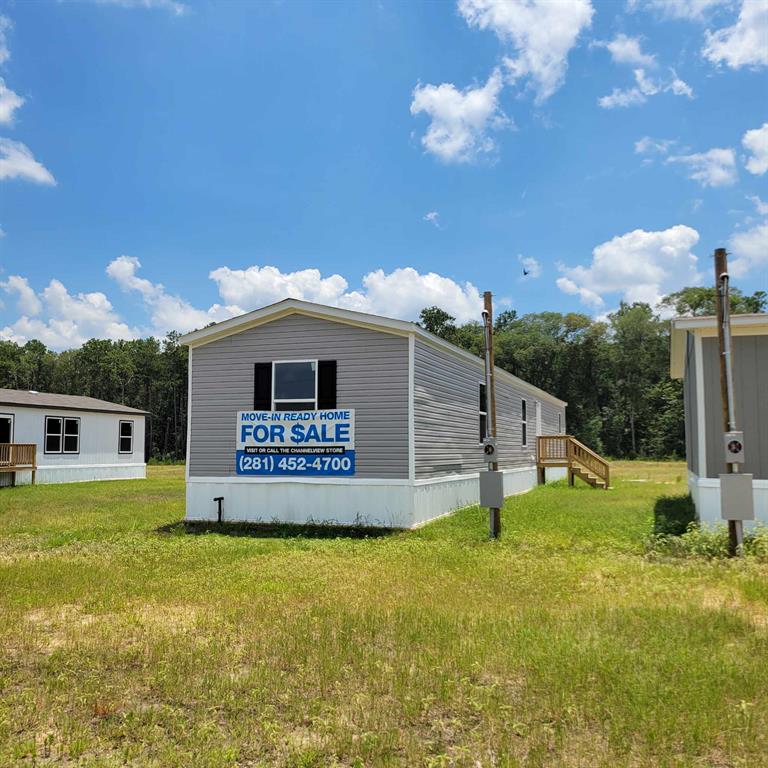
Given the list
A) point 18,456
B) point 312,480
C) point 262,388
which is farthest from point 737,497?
point 18,456

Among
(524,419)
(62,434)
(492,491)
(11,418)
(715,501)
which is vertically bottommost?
(715,501)

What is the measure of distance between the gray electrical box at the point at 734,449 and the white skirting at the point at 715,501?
1494mm

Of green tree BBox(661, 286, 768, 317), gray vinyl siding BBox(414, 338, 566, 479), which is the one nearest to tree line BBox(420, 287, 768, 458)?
green tree BBox(661, 286, 768, 317)

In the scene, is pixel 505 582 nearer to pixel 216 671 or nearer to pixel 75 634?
pixel 216 671

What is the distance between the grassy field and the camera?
3.53m

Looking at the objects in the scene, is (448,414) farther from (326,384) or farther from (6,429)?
(6,429)

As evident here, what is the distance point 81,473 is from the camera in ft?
85.6

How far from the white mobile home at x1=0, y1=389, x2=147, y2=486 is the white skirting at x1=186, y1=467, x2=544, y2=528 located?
44.6 feet

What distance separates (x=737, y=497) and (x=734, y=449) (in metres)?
0.66

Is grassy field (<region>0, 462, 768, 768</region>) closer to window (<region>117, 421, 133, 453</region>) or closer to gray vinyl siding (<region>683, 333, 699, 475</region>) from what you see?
gray vinyl siding (<region>683, 333, 699, 475</region>)

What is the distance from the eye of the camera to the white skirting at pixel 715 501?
9.96 metres

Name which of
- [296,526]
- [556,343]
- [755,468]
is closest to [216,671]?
[296,526]

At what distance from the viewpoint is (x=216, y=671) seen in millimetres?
4645

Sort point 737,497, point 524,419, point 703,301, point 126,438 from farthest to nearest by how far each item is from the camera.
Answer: point 703,301, point 126,438, point 524,419, point 737,497
